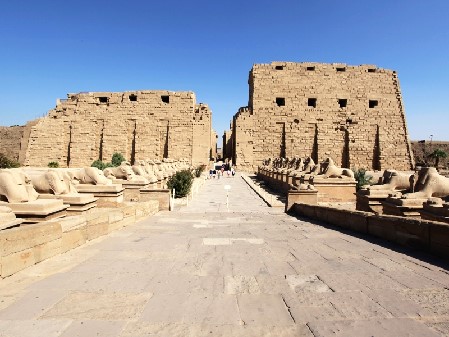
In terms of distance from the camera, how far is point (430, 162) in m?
41.8

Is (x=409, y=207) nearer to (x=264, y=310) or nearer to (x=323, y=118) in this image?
(x=264, y=310)

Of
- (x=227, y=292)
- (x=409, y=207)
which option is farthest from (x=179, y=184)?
(x=227, y=292)

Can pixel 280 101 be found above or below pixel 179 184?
above

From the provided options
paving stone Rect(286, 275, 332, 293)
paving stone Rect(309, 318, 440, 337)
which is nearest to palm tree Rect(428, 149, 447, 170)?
paving stone Rect(286, 275, 332, 293)

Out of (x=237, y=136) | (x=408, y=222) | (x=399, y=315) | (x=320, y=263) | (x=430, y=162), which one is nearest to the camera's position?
(x=399, y=315)

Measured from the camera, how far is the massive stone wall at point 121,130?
28.9m

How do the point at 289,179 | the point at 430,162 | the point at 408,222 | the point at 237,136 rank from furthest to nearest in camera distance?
the point at 430,162 < the point at 237,136 < the point at 289,179 < the point at 408,222

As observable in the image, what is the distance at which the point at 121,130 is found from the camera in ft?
96.5

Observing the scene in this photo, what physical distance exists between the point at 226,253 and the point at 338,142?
28.0 meters

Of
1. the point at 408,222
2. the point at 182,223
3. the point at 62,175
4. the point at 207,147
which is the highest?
the point at 207,147

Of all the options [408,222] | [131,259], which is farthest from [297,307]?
[408,222]

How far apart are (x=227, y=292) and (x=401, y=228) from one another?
9.95 ft

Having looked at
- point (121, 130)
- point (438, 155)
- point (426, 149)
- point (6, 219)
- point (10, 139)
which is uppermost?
point (426, 149)

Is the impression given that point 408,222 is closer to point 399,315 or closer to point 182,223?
point 399,315
